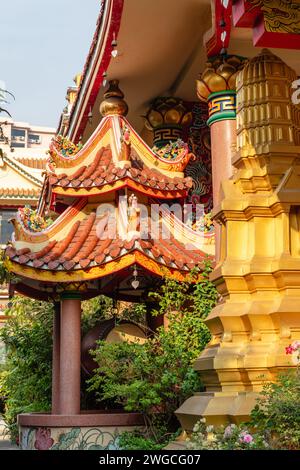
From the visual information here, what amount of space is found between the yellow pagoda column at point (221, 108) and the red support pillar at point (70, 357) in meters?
2.19

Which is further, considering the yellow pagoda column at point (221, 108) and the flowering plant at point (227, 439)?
the yellow pagoda column at point (221, 108)

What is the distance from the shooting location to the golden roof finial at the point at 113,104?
1029 centimetres

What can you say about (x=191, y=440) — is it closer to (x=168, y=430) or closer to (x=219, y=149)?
(x=168, y=430)

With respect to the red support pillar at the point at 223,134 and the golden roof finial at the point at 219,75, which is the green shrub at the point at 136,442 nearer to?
the red support pillar at the point at 223,134

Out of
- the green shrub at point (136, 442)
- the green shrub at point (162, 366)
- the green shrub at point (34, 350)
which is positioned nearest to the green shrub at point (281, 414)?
the green shrub at point (162, 366)

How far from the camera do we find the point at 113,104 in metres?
Result: 10.3

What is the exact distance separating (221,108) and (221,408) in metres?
3.74

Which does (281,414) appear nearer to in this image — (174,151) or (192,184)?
(192,184)

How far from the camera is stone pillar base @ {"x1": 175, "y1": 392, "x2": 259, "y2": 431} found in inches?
214

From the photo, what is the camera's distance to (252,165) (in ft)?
20.6

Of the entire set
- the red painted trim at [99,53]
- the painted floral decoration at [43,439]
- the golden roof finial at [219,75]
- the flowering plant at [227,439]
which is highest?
the red painted trim at [99,53]

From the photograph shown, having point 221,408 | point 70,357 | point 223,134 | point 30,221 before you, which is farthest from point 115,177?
point 221,408

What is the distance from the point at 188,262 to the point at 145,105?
4037mm
